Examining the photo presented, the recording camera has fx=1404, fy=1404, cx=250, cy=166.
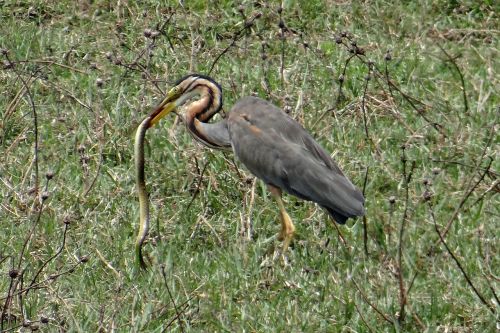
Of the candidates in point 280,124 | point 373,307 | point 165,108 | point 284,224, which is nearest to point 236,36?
point 165,108

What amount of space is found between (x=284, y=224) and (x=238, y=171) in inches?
33.5

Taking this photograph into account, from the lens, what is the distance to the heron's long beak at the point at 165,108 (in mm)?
8398

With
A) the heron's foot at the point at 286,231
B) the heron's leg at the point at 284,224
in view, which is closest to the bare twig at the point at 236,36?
the heron's leg at the point at 284,224

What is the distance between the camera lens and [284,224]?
7656mm

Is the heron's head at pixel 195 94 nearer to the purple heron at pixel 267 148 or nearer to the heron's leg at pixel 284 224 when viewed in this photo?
the purple heron at pixel 267 148

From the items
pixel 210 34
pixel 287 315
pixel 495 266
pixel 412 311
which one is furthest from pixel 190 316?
pixel 210 34

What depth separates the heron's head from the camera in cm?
845

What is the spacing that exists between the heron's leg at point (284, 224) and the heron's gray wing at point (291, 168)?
73mm

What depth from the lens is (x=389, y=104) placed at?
9.25m

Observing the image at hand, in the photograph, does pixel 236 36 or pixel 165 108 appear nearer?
pixel 165 108

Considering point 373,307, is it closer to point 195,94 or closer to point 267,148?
point 267,148

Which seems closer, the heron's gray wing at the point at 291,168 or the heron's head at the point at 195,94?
the heron's gray wing at the point at 291,168

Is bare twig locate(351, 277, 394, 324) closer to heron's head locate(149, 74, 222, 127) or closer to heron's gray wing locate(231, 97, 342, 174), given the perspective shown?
heron's gray wing locate(231, 97, 342, 174)

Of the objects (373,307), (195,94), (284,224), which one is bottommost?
(284,224)
